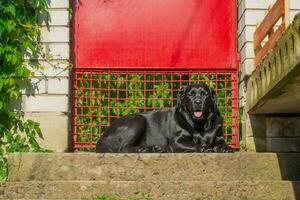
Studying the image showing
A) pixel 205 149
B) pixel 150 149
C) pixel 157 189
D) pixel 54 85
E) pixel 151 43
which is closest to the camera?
pixel 157 189

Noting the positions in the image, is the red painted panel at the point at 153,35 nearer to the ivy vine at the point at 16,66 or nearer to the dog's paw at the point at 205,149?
the ivy vine at the point at 16,66

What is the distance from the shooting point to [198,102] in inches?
237

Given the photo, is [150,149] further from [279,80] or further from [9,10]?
[9,10]

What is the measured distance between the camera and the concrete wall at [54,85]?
649 cm

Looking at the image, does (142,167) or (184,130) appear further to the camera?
(184,130)

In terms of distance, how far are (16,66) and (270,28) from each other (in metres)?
2.71

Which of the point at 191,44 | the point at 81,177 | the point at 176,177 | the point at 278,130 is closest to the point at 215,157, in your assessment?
the point at 176,177

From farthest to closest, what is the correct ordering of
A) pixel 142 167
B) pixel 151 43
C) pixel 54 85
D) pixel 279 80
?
1. pixel 151 43
2. pixel 54 85
3. pixel 142 167
4. pixel 279 80

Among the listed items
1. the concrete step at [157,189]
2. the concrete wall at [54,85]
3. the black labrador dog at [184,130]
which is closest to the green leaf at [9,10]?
the concrete wall at [54,85]

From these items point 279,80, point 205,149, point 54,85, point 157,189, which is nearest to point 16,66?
point 54,85

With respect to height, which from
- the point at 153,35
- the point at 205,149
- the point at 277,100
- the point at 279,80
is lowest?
the point at 205,149

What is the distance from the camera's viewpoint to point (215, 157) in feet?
16.0

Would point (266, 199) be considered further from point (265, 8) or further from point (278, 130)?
A: point (265, 8)

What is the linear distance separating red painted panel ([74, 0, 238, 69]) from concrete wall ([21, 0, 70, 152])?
591 millimetres
